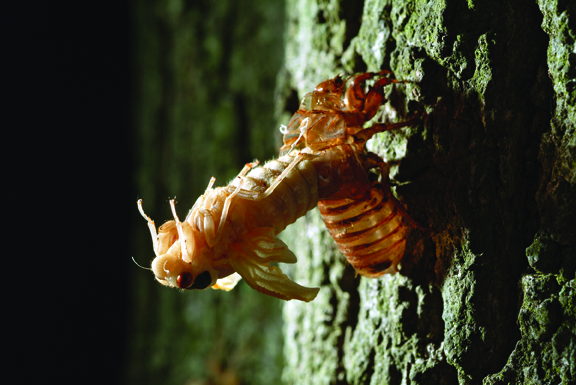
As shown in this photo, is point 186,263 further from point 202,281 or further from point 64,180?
point 64,180

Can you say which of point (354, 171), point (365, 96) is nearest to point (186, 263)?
point (354, 171)

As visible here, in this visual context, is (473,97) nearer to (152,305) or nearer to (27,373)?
(152,305)

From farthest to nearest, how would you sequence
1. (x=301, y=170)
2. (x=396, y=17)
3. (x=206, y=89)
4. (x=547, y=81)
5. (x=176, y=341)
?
(x=176, y=341), (x=206, y=89), (x=396, y=17), (x=301, y=170), (x=547, y=81)

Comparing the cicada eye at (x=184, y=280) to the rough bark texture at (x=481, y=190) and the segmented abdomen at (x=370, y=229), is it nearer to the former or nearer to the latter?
the segmented abdomen at (x=370, y=229)

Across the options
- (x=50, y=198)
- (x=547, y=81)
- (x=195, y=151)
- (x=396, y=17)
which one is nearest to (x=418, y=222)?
(x=547, y=81)

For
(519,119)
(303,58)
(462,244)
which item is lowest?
(462,244)

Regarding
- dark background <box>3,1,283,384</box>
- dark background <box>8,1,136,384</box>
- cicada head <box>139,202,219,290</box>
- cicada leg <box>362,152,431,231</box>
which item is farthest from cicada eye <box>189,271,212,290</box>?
dark background <box>8,1,136,384</box>

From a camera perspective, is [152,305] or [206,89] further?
[152,305]
